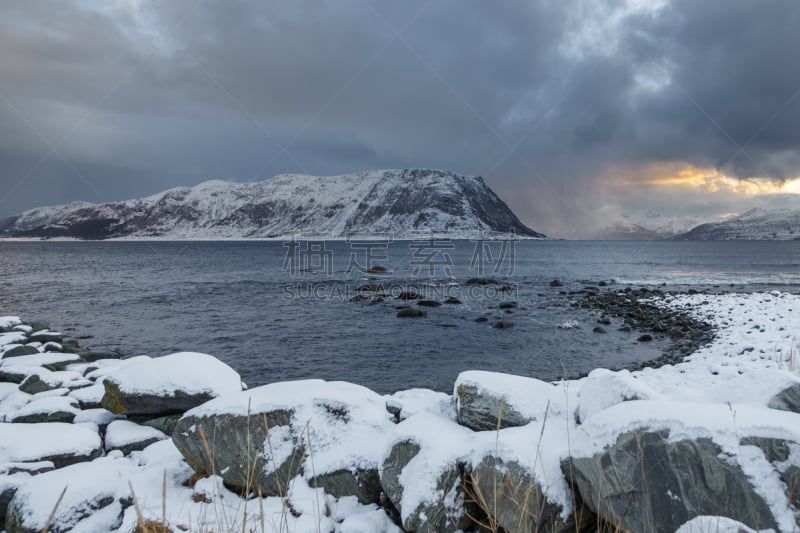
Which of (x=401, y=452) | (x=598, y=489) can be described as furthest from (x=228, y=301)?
(x=598, y=489)

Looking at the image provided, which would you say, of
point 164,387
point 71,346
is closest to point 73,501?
point 164,387

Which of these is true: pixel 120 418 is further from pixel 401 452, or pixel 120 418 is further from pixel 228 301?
pixel 228 301

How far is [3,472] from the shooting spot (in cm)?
610

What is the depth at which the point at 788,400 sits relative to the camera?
14.3 feet

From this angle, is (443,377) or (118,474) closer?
(118,474)

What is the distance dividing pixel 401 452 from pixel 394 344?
13.2m

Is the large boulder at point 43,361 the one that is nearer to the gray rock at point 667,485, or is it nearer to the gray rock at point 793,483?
the gray rock at point 667,485

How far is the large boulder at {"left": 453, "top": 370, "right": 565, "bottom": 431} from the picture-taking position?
5512 millimetres

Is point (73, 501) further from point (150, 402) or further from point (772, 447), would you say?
point (772, 447)

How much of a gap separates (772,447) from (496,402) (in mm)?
2782

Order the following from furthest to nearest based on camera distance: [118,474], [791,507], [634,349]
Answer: [634,349]
[118,474]
[791,507]

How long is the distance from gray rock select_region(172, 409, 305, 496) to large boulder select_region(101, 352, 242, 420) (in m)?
2.34

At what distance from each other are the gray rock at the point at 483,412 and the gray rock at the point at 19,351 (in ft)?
54.5

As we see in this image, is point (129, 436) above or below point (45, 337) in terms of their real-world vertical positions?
above
